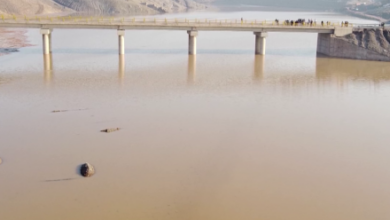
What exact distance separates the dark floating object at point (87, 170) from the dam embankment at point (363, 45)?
118 ft

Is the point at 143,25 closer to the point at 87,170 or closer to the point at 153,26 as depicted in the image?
the point at 153,26

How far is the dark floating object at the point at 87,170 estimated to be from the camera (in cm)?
1612

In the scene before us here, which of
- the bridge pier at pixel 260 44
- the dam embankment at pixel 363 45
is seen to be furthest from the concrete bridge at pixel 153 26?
the dam embankment at pixel 363 45

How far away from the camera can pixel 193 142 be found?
19.7m

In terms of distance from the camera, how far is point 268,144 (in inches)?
774

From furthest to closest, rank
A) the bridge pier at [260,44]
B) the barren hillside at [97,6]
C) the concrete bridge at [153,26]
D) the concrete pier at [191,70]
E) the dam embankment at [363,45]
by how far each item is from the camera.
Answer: the barren hillside at [97,6], the bridge pier at [260,44], the dam embankment at [363,45], the concrete bridge at [153,26], the concrete pier at [191,70]

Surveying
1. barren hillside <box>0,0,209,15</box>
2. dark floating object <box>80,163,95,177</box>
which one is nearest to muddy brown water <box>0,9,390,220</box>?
dark floating object <box>80,163,95,177</box>

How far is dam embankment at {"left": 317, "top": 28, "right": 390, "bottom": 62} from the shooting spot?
45531 mm

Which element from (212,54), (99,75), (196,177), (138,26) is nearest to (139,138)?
(196,177)

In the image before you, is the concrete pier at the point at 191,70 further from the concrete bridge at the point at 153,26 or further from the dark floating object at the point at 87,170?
the dark floating object at the point at 87,170

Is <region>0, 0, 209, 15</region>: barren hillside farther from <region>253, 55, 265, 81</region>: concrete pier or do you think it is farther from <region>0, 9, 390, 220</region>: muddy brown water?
<region>0, 9, 390, 220</region>: muddy brown water

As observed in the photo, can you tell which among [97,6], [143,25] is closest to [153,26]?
[143,25]

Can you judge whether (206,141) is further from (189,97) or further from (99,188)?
(189,97)

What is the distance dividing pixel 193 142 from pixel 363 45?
32015mm
